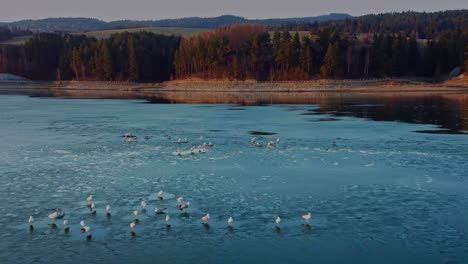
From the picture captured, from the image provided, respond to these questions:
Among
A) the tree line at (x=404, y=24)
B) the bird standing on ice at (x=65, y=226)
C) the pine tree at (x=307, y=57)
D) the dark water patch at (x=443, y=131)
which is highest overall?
the tree line at (x=404, y=24)

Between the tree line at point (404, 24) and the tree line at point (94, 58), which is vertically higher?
the tree line at point (404, 24)

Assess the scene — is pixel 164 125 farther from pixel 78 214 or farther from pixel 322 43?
pixel 322 43

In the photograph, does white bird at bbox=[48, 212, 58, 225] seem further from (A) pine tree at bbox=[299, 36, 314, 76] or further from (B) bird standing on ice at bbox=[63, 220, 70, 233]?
(A) pine tree at bbox=[299, 36, 314, 76]

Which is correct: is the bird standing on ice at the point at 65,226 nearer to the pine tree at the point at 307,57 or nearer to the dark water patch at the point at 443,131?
the dark water patch at the point at 443,131

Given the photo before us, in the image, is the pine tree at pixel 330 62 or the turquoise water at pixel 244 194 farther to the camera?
the pine tree at pixel 330 62

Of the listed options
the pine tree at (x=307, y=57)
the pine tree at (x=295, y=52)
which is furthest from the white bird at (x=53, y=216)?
the pine tree at (x=295, y=52)

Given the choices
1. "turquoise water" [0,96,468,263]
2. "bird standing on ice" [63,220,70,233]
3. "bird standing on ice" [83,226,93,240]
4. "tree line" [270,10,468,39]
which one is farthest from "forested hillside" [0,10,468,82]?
"bird standing on ice" [83,226,93,240]

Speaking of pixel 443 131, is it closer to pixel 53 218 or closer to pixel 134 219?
pixel 134 219
